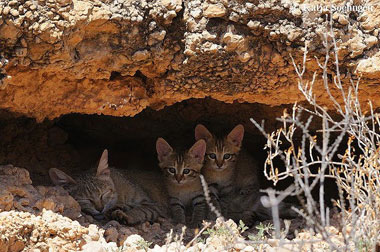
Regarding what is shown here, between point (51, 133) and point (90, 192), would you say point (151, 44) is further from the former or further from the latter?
point (51, 133)

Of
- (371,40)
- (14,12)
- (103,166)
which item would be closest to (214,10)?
(371,40)

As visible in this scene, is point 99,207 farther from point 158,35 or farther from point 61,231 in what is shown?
point 158,35

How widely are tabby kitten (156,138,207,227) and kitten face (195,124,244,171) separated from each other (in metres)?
0.25

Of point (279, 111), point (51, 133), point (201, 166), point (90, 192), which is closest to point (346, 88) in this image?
point (279, 111)

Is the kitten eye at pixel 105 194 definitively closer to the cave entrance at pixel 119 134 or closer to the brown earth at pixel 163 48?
the cave entrance at pixel 119 134

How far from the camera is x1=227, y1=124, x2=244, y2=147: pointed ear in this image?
23.9ft

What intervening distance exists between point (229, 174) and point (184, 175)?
0.73 metres

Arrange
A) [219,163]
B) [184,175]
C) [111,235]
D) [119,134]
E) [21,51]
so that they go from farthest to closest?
[119,134] → [219,163] → [184,175] → [111,235] → [21,51]

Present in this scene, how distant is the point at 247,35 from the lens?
4.95m

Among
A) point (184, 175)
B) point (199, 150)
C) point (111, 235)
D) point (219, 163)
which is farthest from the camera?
point (219, 163)

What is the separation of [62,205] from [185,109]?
8.96ft

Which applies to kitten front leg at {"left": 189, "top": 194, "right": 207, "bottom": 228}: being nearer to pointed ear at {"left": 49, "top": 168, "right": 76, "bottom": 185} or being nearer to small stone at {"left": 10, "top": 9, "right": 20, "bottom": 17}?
pointed ear at {"left": 49, "top": 168, "right": 76, "bottom": 185}

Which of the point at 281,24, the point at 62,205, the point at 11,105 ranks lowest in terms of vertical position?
the point at 62,205

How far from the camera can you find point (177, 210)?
6941mm
